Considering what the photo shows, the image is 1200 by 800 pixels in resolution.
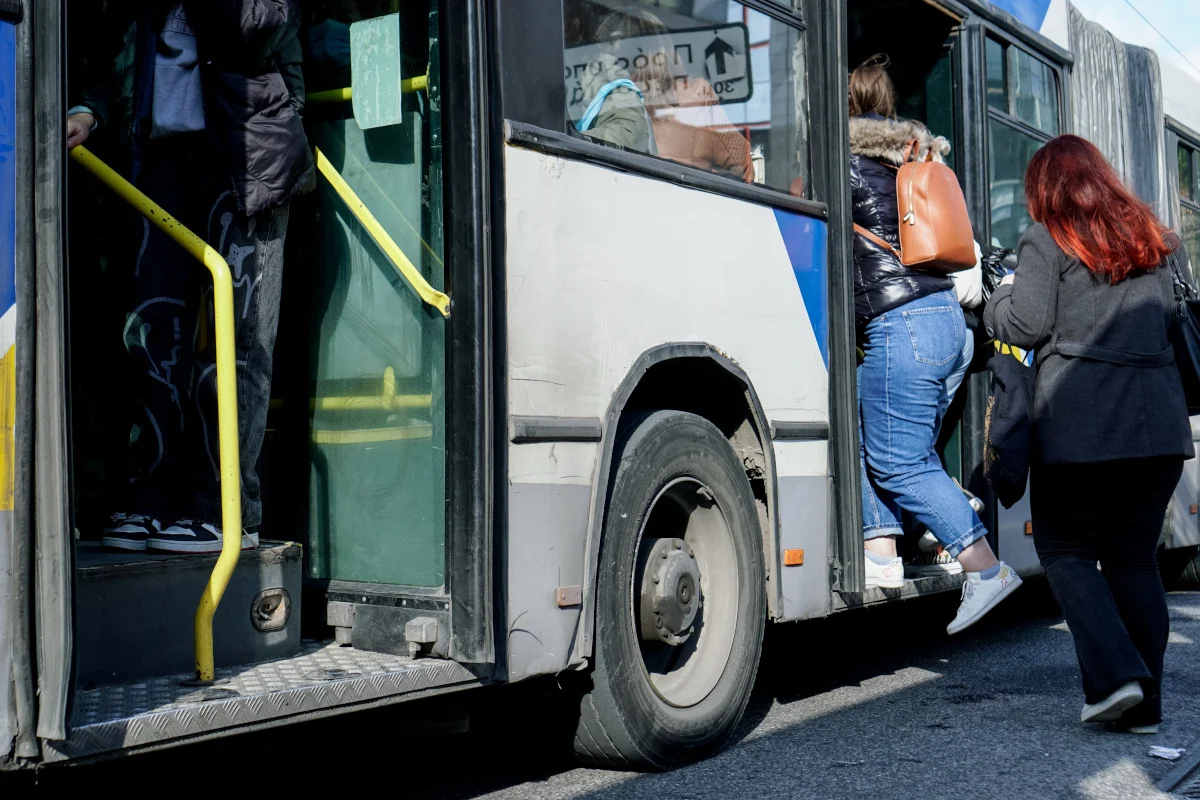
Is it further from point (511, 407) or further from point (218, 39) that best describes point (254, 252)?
point (511, 407)

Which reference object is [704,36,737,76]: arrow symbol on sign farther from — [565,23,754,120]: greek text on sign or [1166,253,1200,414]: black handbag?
[1166,253,1200,414]: black handbag

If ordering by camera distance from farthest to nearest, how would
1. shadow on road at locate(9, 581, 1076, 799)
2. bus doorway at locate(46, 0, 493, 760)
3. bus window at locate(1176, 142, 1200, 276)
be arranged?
bus window at locate(1176, 142, 1200, 276) < shadow on road at locate(9, 581, 1076, 799) < bus doorway at locate(46, 0, 493, 760)

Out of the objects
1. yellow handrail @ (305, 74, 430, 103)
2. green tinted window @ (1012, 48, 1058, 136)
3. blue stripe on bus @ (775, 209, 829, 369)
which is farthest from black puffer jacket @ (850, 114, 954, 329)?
yellow handrail @ (305, 74, 430, 103)

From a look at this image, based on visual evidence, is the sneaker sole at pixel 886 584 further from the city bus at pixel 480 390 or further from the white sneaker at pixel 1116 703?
the white sneaker at pixel 1116 703

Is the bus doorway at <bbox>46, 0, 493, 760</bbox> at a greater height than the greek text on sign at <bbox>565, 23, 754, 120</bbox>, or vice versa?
the greek text on sign at <bbox>565, 23, 754, 120</bbox>

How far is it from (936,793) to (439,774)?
1.37 meters

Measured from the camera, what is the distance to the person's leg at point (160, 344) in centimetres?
321

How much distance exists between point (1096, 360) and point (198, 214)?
2.62 m

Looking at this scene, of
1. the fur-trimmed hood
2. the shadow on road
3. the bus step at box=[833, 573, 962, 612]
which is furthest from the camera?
the fur-trimmed hood

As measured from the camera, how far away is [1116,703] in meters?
3.92

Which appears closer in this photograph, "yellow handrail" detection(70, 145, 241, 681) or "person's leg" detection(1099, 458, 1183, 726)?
"yellow handrail" detection(70, 145, 241, 681)

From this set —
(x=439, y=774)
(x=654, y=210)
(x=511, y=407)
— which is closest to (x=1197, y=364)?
(x=654, y=210)

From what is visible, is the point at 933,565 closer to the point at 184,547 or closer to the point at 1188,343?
the point at 1188,343

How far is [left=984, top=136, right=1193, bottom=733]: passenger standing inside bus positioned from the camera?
4.03m
